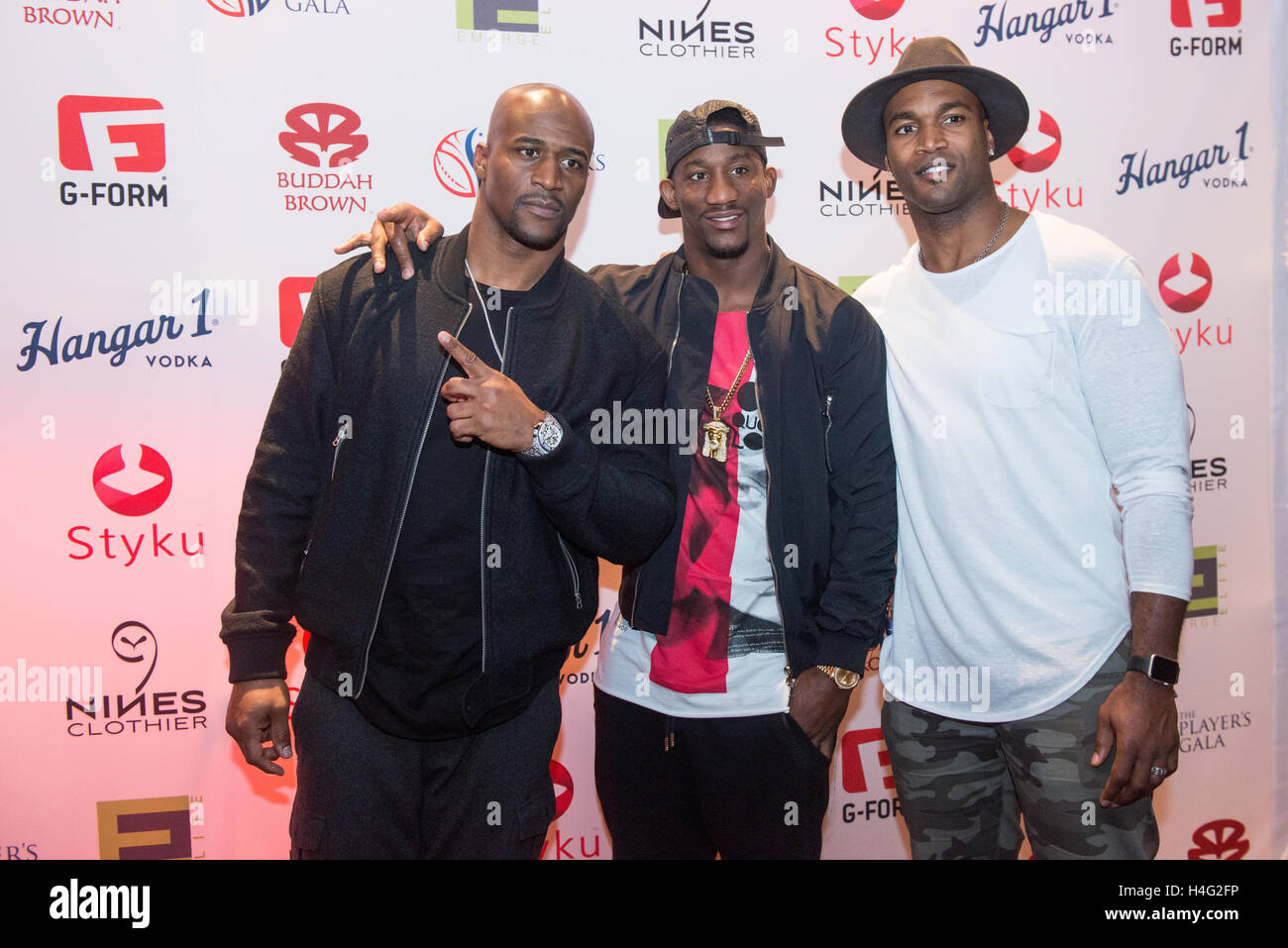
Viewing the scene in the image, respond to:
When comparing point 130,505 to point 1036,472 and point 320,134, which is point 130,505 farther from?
point 1036,472

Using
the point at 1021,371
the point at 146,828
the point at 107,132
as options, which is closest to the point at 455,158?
the point at 107,132

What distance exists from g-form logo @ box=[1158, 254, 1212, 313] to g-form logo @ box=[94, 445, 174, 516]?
339 centimetres

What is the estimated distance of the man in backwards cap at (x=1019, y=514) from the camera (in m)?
1.76

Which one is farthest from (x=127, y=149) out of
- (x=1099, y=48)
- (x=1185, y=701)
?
(x=1185, y=701)

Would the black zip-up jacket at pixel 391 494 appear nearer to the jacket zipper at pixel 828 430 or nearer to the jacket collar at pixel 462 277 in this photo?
the jacket collar at pixel 462 277

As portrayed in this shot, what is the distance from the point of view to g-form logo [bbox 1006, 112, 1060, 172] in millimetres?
2994

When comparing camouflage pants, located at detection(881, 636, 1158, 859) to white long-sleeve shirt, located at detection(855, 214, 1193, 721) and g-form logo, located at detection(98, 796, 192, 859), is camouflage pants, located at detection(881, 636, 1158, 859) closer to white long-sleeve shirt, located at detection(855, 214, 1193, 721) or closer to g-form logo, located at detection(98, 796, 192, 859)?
white long-sleeve shirt, located at detection(855, 214, 1193, 721)

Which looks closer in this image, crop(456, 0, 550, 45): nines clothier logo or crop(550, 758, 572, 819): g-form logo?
crop(456, 0, 550, 45): nines clothier logo

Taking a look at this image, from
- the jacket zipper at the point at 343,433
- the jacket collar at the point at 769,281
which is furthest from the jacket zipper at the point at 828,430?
the jacket zipper at the point at 343,433

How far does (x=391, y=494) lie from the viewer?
1699mm

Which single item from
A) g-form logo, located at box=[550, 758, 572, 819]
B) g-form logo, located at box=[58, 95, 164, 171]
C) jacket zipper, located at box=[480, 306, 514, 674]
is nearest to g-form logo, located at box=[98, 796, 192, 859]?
g-form logo, located at box=[550, 758, 572, 819]

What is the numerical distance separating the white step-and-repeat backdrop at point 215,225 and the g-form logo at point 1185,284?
26.0 inches

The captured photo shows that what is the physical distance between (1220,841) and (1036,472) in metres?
2.22

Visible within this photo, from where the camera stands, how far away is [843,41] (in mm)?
2869
